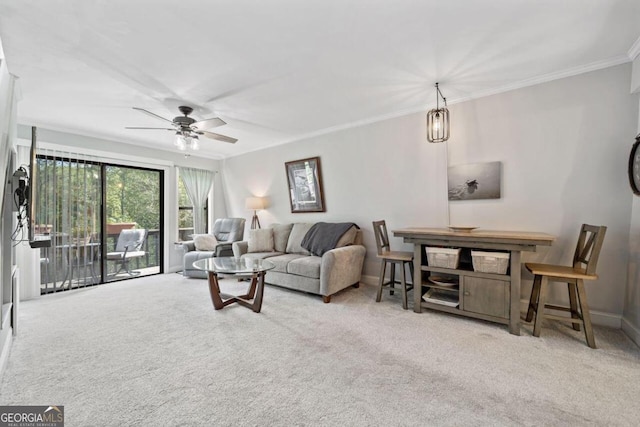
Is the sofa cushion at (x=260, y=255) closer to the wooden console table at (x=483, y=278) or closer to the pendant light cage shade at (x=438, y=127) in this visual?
the wooden console table at (x=483, y=278)

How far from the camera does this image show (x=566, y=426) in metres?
1.36

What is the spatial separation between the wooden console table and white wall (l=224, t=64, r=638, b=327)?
1.52 ft

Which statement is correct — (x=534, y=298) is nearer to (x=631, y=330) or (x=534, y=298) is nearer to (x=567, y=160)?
(x=631, y=330)

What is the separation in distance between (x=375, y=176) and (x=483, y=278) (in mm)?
1922

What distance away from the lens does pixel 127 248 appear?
4590 mm

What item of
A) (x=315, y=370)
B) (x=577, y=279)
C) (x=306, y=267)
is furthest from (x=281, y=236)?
(x=577, y=279)

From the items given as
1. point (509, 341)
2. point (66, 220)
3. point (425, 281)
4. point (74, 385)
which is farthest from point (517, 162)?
point (66, 220)

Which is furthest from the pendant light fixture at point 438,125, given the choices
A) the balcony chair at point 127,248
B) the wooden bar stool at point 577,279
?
the balcony chair at point 127,248

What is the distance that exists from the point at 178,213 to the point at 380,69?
4577 mm

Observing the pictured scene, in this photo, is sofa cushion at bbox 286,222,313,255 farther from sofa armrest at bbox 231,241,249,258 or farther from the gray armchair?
the gray armchair

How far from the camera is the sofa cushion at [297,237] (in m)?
4.26

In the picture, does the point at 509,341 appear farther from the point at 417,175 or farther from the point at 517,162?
the point at 417,175

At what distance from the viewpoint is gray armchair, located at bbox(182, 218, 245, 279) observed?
4520mm

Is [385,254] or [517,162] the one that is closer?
[517,162]
